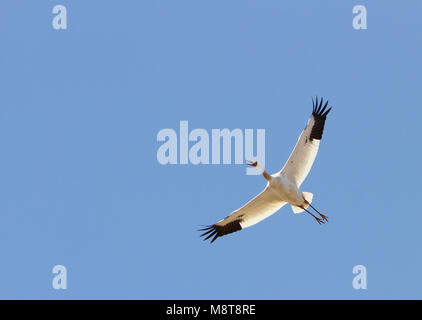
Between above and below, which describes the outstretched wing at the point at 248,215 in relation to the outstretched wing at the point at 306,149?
below

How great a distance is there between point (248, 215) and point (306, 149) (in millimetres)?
2286

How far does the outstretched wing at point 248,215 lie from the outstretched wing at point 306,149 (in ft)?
2.43

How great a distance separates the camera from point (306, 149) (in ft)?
69.3

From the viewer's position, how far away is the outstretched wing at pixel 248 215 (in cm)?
2144

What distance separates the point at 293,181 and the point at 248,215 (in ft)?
4.94

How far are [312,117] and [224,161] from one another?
2517 millimetres

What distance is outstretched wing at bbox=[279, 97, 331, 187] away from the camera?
21062 millimetres

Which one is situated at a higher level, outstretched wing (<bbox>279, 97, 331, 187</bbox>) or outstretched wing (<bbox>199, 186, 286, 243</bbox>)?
outstretched wing (<bbox>279, 97, 331, 187</bbox>)

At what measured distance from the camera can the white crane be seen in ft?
68.5
